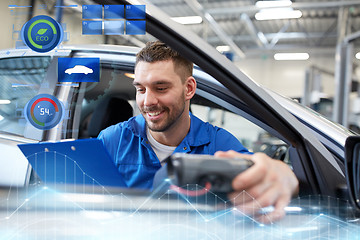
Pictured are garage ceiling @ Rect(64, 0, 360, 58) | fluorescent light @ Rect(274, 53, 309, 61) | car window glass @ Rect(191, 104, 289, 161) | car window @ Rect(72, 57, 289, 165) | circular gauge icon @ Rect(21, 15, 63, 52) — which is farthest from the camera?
fluorescent light @ Rect(274, 53, 309, 61)

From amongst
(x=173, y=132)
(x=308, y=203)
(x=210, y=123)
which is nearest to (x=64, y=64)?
(x=173, y=132)

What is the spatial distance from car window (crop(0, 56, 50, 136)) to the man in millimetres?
225

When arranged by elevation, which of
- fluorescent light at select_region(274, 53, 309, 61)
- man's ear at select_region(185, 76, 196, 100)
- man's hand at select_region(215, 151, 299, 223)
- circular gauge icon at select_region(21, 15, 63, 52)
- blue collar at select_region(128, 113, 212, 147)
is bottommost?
man's hand at select_region(215, 151, 299, 223)

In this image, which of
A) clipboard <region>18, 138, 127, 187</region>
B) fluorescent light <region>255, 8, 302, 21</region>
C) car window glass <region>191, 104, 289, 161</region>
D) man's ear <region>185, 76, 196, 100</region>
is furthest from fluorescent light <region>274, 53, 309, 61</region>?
clipboard <region>18, 138, 127, 187</region>

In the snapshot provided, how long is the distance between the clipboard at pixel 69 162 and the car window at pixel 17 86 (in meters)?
Answer: 0.12

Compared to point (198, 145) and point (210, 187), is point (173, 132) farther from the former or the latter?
point (210, 187)

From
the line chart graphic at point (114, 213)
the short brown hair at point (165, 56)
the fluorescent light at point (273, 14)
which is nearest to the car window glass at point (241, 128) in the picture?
the short brown hair at point (165, 56)

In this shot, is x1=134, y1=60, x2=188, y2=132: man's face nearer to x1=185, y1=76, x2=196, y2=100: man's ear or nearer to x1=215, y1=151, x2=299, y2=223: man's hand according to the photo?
x1=185, y1=76, x2=196, y2=100: man's ear

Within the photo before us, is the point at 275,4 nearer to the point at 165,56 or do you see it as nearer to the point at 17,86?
the point at 165,56

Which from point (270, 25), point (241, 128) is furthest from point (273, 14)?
point (241, 128)

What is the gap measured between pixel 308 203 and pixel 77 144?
2.08 ft

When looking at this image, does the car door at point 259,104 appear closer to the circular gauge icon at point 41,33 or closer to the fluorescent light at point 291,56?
the circular gauge icon at point 41,33

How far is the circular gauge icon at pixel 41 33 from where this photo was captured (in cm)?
90

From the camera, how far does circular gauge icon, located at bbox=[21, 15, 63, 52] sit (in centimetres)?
90
